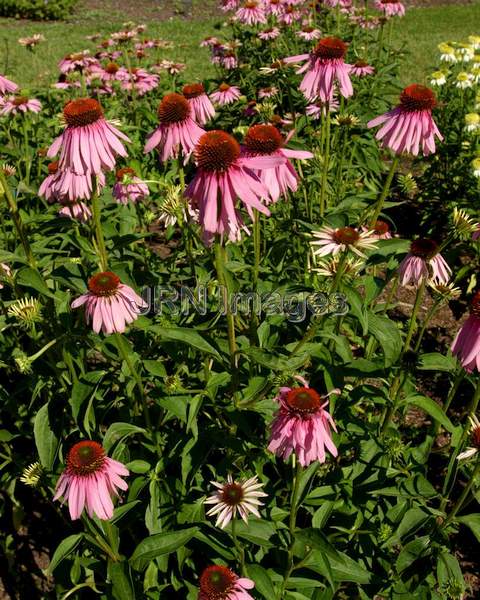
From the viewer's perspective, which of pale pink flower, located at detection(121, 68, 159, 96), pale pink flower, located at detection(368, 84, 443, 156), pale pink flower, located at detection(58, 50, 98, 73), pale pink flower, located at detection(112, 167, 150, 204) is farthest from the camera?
pale pink flower, located at detection(121, 68, 159, 96)

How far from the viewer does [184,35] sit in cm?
1187

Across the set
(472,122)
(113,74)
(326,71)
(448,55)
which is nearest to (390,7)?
(448,55)

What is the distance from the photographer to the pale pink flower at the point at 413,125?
6.28 ft

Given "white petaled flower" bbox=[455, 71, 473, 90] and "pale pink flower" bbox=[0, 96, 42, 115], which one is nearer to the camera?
"pale pink flower" bbox=[0, 96, 42, 115]

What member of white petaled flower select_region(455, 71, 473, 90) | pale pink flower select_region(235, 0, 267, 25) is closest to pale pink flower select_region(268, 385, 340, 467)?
A: white petaled flower select_region(455, 71, 473, 90)

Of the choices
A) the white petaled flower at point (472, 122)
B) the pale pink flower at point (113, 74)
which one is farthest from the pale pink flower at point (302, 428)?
the pale pink flower at point (113, 74)

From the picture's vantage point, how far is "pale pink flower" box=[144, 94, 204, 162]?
6.27 ft

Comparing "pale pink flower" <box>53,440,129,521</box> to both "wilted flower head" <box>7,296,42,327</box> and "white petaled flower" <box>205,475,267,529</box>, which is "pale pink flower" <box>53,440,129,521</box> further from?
"wilted flower head" <box>7,296,42,327</box>

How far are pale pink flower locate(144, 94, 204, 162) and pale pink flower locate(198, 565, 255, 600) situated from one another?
126cm

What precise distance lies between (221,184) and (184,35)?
459 inches

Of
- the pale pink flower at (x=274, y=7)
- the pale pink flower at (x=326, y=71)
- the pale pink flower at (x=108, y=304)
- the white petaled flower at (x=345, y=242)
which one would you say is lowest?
the pale pink flower at (x=108, y=304)

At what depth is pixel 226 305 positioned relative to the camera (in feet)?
5.55

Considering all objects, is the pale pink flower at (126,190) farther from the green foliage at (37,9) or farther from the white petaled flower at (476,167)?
the green foliage at (37,9)

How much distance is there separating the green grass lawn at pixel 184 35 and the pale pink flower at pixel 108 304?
7.06m
